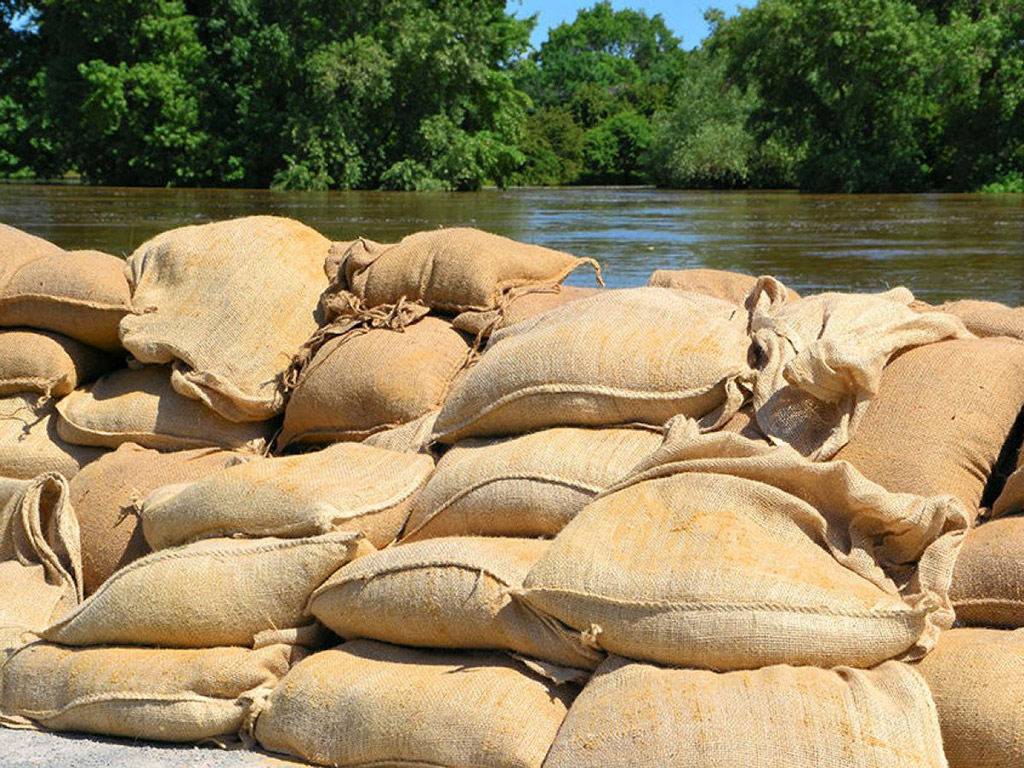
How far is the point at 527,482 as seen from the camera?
292 cm

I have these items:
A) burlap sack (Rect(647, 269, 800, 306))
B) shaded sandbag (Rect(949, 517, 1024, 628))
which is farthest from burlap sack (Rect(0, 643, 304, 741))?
burlap sack (Rect(647, 269, 800, 306))

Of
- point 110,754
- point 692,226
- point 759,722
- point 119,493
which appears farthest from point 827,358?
point 692,226

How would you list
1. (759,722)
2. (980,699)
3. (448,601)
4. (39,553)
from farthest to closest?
(39,553) → (448,601) → (980,699) → (759,722)

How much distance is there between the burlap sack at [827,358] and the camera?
2760mm

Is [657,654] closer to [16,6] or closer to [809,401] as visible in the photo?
[809,401]

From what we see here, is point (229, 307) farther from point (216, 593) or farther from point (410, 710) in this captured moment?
point (410, 710)

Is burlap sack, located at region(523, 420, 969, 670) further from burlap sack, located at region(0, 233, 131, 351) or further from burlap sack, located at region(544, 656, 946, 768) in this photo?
burlap sack, located at region(0, 233, 131, 351)

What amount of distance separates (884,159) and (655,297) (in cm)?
2913

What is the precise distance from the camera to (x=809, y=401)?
9.34 feet

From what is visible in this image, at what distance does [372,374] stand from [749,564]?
5.23 ft

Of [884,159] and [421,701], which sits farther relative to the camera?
[884,159]

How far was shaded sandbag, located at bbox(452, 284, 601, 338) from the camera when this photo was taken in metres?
3.84

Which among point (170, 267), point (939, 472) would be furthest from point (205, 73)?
point (939, 472)

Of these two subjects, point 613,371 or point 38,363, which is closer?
point 613,371
